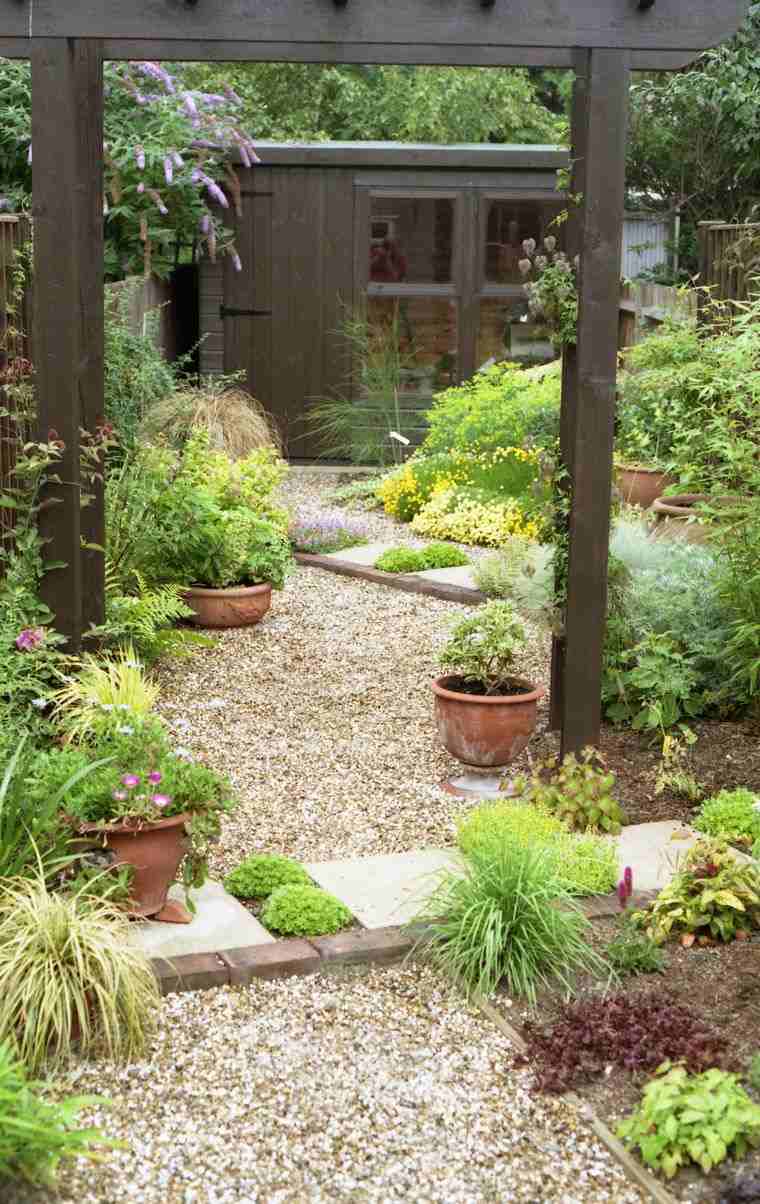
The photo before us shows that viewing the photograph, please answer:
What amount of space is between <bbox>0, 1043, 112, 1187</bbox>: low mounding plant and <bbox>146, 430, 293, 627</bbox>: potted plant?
4.19 metres

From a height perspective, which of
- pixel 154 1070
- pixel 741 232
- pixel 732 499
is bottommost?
pixel 154 1070

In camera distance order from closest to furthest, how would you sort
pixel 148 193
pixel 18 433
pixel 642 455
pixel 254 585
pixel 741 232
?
pixel 18 433 < pixel 254 585 < pixel 741 232 < pixel 642 455 < pixel 148 193

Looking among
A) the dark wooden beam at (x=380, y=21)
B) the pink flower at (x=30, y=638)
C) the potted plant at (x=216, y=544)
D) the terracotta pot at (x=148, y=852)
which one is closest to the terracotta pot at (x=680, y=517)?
the potted plant at (x=216, y=544)

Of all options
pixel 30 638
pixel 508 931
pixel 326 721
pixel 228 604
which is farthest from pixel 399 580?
pixel 508 931

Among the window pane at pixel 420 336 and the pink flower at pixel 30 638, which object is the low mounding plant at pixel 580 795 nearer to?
the pink flower at pixel 30 638

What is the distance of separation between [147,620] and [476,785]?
1680mm

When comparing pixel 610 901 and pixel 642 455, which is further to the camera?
pixel 642 455

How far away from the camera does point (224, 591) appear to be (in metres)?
7.43

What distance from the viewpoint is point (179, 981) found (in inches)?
151

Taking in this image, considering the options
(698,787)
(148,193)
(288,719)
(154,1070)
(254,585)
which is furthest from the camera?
(148,193)

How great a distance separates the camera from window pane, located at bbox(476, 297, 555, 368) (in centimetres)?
1274

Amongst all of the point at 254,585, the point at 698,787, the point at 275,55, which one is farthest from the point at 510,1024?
the point at 254,585

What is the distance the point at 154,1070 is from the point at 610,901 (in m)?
1.51

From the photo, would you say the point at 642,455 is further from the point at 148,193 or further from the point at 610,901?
the point at 610,901
